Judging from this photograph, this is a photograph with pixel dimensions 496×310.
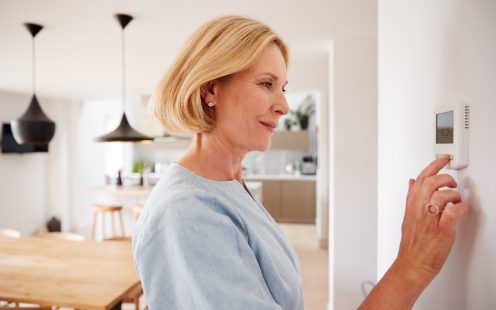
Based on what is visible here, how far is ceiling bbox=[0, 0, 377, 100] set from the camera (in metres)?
2.21

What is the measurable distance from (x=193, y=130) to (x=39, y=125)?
6.62 feet

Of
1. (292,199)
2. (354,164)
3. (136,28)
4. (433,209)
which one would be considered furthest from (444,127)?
(292,199)

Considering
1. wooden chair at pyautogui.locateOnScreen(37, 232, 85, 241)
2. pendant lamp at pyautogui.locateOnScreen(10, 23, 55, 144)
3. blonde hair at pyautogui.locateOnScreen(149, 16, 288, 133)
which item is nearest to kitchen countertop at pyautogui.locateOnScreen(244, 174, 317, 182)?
wooden chair at pyautogui.locateOnScreen(37, 232, 85, 241)

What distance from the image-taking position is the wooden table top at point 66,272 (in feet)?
6.34

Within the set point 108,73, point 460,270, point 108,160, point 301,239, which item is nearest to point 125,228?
point 108,73

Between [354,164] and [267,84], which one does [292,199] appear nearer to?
[354,164]

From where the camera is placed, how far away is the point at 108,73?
4.34m

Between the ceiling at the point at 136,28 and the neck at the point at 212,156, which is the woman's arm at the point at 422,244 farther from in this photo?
the ceiling at the point at 136,28

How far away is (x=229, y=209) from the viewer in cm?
72

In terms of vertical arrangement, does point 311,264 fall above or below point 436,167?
below

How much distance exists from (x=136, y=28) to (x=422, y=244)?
8.25ft

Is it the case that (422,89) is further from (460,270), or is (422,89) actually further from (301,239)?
(301,239)

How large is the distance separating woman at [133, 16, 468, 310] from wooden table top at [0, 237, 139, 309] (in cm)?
137

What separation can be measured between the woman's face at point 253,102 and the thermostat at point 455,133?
13.1 inches
